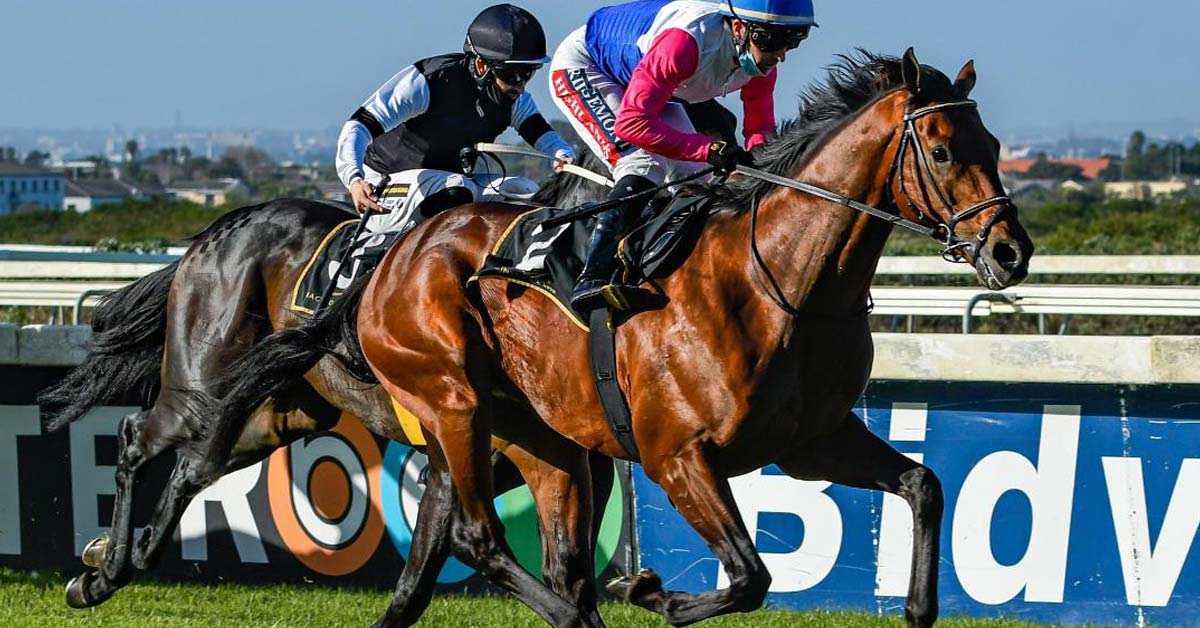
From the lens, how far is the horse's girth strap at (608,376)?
479 cm

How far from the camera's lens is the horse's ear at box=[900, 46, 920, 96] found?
4.27m

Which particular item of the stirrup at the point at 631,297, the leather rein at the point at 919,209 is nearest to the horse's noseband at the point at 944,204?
the leather rein at the point at 919,209

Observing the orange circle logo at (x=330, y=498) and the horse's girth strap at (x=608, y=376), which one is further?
the orange circle logo at (x=330, y=498)

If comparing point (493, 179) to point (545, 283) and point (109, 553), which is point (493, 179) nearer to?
point (545, 283)

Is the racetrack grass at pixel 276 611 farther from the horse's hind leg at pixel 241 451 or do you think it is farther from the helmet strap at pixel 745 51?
the helmet strap at pixel 745 51

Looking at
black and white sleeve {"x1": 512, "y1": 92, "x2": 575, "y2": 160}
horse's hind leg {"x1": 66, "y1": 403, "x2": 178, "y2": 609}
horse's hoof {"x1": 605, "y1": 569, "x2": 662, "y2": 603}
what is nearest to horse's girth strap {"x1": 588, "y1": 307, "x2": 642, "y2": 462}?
horse's hoof {"x1": 605, "y1": 569, "x2": 662, "y2": 603}

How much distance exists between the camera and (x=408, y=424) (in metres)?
6.01

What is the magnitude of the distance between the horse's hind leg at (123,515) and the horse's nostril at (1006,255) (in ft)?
11.5

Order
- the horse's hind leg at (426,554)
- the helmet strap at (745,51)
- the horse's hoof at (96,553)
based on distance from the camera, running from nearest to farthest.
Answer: the helmet strap at (745,51), the horse's hind leg at (426,554), the horse's hoof at (96,553)

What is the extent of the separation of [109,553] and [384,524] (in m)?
1.14

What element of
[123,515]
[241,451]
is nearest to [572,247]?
[241,451]

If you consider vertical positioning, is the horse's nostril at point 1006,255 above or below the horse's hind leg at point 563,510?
above

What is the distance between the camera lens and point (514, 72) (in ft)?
19.4

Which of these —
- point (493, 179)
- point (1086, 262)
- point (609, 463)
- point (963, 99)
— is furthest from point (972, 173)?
point (1086, 262)
